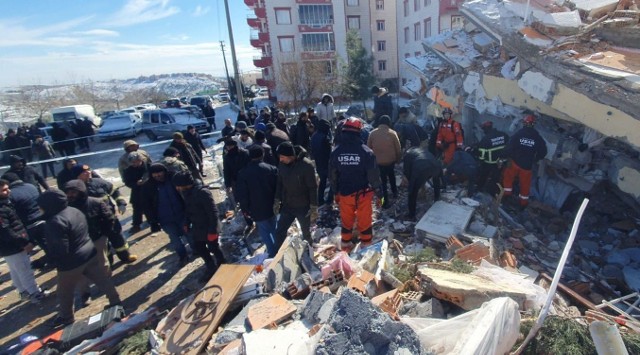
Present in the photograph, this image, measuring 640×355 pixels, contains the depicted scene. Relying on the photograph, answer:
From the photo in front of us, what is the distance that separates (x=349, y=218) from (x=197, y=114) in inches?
554

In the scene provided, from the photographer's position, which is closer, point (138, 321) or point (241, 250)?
point (138, 321)

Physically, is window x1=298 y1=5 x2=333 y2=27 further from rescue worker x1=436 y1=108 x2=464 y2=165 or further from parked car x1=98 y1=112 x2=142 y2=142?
rescue worker x1=436 y1=108 x2=464 y2=165

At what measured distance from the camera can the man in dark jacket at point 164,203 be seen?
4.51 m

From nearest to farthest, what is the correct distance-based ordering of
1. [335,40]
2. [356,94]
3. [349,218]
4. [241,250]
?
[349,218] → [241,250] → [356,94] → [335,40]

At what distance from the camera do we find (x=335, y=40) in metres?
28.9

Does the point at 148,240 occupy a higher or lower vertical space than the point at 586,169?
lower

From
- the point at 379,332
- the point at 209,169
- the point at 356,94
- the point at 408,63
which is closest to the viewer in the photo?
the point at 379,332

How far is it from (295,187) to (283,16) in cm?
2770

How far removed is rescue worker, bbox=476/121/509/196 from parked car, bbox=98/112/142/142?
53.2ft

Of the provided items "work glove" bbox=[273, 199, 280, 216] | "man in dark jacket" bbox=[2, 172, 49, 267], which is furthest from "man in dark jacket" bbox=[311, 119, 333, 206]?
"man in dark jacket" bbox=[2, 172, 49, 267]

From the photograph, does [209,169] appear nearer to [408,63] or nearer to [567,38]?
[408,63]

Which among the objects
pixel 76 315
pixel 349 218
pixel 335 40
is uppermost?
pixel 335 40

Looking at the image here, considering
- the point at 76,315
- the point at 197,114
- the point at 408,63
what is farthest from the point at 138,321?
the point at 197,114

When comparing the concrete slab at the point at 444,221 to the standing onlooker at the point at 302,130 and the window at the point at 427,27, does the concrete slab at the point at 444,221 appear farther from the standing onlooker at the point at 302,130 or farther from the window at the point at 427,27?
the window at the point at 427,27
